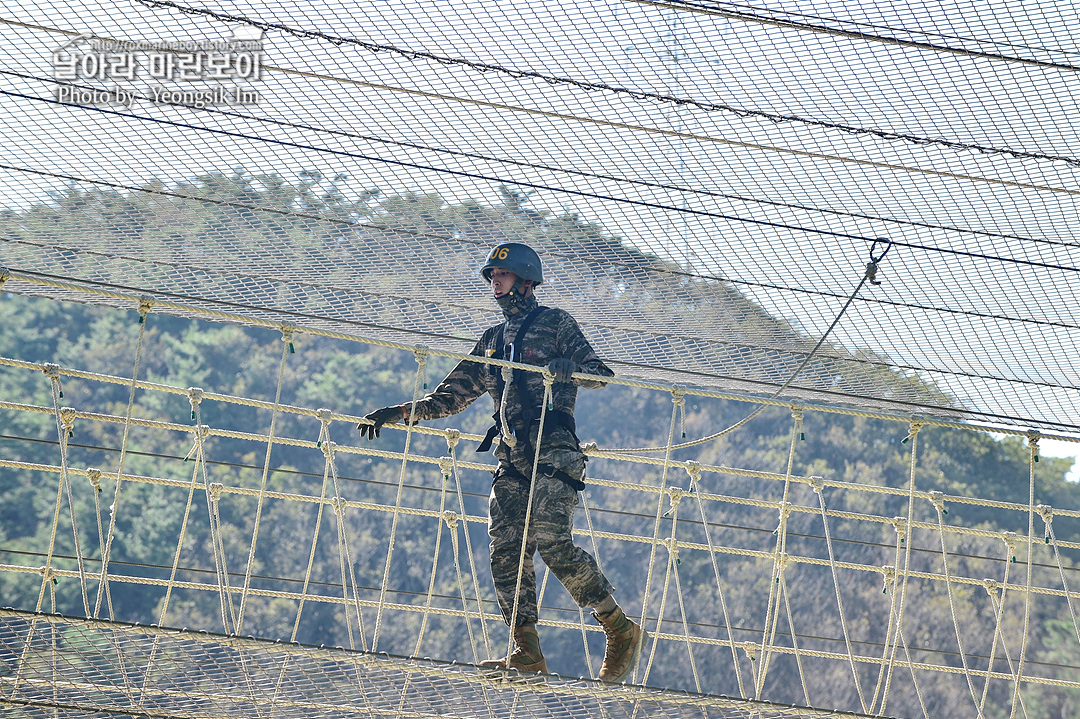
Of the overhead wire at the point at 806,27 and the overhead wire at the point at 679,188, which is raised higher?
the overhead wire at the point at 806,27

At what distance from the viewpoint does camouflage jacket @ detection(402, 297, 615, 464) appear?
12.8 feet

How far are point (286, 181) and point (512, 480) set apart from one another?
1.29 m

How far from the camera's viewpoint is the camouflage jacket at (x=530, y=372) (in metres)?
3.91

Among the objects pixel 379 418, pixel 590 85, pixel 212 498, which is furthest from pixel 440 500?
pixel 590 85

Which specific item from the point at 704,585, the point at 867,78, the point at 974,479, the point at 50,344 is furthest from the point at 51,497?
the point at 867,78

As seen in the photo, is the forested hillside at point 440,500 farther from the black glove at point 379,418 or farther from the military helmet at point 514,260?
the military helmet at point 514,260

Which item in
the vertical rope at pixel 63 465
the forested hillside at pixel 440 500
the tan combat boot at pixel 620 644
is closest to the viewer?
A: the tan combat boot at pixel 620 644

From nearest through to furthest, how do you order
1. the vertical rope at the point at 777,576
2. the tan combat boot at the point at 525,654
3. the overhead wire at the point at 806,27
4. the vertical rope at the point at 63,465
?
the overhead wire at the point at 806,27 → the tan combat boot at the point at 525,654 → the vertical rope at the point at 63,465 → the vertical rope at the point at 777,576

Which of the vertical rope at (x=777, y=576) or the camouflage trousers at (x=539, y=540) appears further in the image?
the vertical rope at (x=777, y=576)

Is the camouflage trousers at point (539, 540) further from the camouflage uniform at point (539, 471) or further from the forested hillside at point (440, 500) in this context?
the forested hillside at point (440, 500)

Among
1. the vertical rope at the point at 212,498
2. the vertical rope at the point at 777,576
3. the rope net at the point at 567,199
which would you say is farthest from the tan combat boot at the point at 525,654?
the vertical rope at the point at 212,498

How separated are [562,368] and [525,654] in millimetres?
909

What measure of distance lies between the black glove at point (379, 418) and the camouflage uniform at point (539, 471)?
0.25 feet

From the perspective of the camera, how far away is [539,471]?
12.7ft
